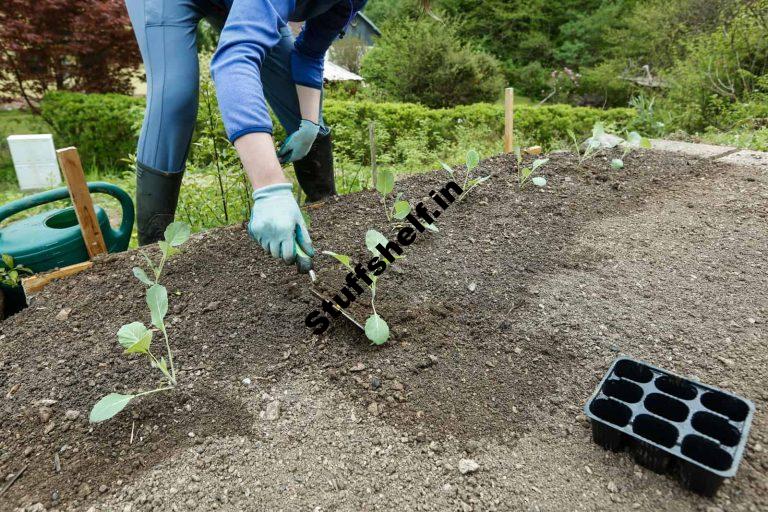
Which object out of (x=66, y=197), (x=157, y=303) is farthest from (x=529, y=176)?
(x=66, y=197)

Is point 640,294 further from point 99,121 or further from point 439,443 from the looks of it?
point 99,121

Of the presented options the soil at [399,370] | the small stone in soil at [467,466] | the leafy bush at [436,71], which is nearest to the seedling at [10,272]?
the soil at [399,370]

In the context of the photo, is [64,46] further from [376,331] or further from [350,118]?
[376,331]

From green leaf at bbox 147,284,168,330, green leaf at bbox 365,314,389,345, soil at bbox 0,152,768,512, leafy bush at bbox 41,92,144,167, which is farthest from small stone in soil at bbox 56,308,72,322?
leafy bush at bbox 41,92,144,167

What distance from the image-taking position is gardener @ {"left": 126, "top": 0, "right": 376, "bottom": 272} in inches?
52.7

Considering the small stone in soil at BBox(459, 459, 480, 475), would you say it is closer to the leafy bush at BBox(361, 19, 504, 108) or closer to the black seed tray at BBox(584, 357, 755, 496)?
the black seed tray at BBox(584, 357, 755, 496)

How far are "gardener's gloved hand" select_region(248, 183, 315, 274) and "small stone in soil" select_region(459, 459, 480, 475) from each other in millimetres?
→ 698

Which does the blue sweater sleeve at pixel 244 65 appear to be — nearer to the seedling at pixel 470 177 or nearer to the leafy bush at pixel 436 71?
the seedling at pixel 470 177

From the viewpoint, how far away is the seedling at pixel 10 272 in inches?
70.9

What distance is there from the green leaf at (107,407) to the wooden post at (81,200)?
38.2 inches

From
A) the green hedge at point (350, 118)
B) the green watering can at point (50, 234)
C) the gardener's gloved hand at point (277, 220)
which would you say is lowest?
the green hedge at point (350, 118)

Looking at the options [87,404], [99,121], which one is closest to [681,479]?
[87,404]

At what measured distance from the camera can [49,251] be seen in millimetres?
1905

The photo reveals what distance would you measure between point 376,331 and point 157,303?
0.62 m
